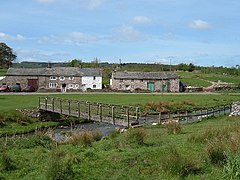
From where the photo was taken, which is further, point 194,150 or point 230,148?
point 194,150

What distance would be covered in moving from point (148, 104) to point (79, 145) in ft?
105

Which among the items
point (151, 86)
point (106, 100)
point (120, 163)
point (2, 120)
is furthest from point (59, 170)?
point (151, 86)

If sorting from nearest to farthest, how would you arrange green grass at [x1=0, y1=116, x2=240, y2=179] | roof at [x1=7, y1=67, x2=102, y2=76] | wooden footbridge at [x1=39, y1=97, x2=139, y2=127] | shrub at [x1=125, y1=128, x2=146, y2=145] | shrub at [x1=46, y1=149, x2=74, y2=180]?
shrub at [x1=46, y1=149, x2=74, y2=180]
green grass at [x1=0, y1=116, x2=240, y2=179]
shrub at [x1=125, y1=128, x2=146, y2=145]
wooden footbridge at [x1=39, y1=97, x2=139, y2=127]
roof at [x1=7, y1=67, x2=102, y2=76]

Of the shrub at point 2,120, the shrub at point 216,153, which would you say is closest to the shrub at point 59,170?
the shrub at point 216,153

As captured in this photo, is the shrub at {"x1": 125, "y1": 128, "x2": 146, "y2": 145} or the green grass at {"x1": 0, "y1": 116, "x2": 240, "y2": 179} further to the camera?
the shrub at {"x1": 125, "y1": 128, "x2": 146, "y2": 145}

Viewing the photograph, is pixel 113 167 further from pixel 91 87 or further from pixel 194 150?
pixel 91 87

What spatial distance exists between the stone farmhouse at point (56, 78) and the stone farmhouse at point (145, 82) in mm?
4634

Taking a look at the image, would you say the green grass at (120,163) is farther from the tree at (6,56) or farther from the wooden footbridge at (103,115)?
the tree at (6,56)

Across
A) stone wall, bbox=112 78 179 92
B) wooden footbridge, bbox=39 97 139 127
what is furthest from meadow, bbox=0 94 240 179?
stone wall, bbox=112 78 179 92

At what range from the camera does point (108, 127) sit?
35125 mm

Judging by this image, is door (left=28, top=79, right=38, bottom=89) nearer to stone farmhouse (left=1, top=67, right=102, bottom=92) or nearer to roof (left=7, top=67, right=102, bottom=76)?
stone farmhouse (left=1, top=67, right=102, bottom=92)

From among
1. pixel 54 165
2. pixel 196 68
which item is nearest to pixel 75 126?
pixel 54 165

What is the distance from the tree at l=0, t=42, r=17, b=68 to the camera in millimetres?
119350

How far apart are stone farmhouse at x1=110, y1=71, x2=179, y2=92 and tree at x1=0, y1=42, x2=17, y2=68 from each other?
50.7 m
